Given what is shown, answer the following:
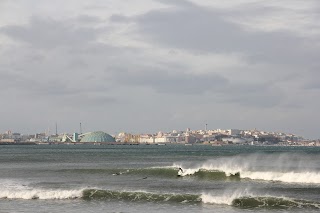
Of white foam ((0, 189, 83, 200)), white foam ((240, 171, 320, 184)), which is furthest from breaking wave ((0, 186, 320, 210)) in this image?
white foam ((240, 171, 320, 184))

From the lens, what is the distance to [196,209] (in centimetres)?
3553

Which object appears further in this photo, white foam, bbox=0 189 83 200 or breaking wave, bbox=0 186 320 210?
white foam, bbox=0 189 83 200

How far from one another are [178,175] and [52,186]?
18804 millimetres

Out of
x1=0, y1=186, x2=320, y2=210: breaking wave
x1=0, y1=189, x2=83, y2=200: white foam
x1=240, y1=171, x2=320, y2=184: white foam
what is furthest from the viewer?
x1=240, y1=171, x2=320, y2=184: white foam

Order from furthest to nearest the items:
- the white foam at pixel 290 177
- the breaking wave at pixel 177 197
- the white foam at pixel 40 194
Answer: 1. the white foam at pixel 290 177
2. the white foam at pixel 40 194
3. the breaking wave at pixel 177 197

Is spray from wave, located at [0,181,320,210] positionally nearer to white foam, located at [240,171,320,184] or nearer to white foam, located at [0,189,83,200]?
white foam, located at [0,189,83,200]

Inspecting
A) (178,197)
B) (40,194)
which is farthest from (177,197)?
(40,194)

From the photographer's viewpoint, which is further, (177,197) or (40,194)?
(40,194)

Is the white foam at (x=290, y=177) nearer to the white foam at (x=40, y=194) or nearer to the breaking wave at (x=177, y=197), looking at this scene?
the breaking wave at (x=177, y=197)

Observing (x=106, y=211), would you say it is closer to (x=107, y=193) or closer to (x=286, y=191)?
(x=107, y=193)

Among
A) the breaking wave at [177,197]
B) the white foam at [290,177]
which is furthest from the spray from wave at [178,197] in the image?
the white foam at [290,177]

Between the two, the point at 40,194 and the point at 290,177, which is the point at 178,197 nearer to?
the point at 40,194

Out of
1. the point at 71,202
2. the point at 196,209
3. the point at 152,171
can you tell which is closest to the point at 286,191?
the point at 196,209

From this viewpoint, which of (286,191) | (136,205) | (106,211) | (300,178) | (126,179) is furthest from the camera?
(126,179)
